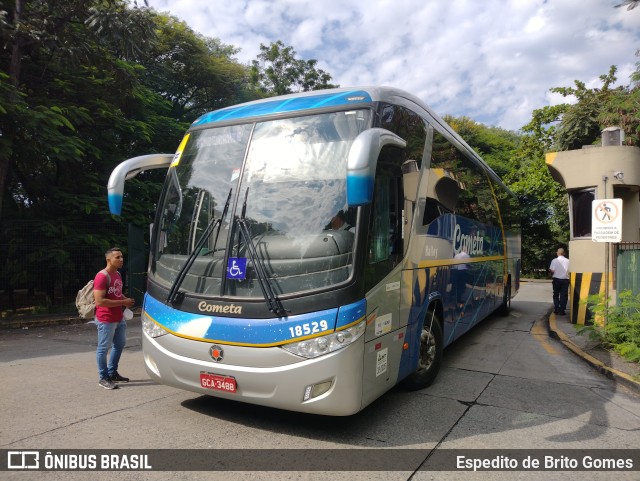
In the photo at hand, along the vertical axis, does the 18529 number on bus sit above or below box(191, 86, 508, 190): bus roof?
below

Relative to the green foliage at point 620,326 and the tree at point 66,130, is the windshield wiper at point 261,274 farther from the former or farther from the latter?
the tree at point 66,130

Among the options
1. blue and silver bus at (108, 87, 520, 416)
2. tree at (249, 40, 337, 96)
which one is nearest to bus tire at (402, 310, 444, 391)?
blue and silver bus at (108, 87, 520, 416)

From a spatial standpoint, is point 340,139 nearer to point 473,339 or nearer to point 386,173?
point 386,173

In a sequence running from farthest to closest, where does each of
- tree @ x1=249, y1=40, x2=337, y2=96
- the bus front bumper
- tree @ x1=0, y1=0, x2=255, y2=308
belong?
1. tree @ x1=249, y1=40, x2=337, y2=96
2. tree @ x1=0, y1=0, x2=255, y2=308
3. the bus front bumper

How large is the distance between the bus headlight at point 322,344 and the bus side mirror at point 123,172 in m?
2.36

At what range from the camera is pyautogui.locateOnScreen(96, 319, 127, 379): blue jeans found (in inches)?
223

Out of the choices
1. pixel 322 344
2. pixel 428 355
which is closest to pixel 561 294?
pixel 428 355

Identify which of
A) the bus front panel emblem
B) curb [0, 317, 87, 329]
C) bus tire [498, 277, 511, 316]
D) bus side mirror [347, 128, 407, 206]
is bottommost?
curb [0, 317, 87, 329]

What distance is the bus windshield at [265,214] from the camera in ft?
13.1

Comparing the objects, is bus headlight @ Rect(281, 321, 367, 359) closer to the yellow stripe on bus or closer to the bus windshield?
the bus windshield

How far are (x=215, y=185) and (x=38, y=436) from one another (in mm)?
2831

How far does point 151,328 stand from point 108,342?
5.05 feet

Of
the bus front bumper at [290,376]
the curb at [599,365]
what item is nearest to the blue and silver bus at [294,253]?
the bus front bumper at [290,376]

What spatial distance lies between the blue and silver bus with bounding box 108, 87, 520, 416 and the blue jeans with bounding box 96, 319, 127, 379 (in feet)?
4.17
